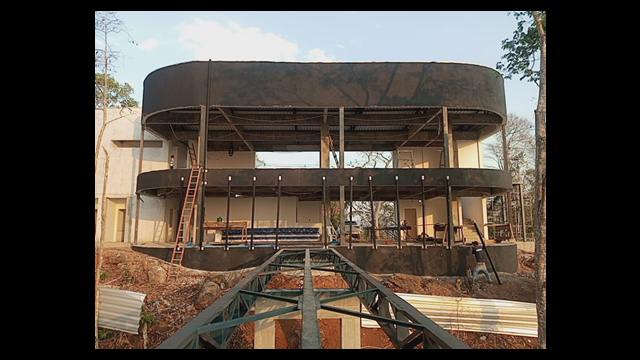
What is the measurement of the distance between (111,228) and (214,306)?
1989cm

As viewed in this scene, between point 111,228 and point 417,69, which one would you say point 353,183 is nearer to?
point 417,69

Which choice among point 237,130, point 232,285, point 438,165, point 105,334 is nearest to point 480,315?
point 232,285

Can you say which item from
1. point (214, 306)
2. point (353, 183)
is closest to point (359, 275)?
point (214, 306)

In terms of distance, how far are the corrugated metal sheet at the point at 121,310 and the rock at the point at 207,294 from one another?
1.72 meters

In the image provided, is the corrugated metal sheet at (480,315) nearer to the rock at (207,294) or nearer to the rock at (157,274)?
the rock at (207,294)

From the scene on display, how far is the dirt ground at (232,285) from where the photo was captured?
1041 centimetres

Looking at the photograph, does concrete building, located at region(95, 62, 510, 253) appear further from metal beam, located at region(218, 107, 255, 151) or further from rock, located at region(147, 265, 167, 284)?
rock, located at region(147, 265, 167, 284)

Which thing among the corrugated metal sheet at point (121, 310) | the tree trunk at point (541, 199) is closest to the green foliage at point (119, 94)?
the corrugated metal sheet at point (121, 310)

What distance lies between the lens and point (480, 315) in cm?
1018

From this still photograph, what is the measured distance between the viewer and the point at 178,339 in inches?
96.6

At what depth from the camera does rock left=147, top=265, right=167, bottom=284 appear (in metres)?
13.0

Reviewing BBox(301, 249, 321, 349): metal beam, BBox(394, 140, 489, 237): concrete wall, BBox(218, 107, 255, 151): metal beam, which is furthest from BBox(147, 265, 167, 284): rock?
BBox(394, 140, 489, 237): concrete wall

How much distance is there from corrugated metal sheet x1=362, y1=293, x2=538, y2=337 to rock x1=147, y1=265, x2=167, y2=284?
27.5ft

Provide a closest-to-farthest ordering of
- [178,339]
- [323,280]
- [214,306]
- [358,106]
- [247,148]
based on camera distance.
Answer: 1. [178,339]
2. [214,306]
3. [323,280]
4. [358,106]
5. [247,148]
